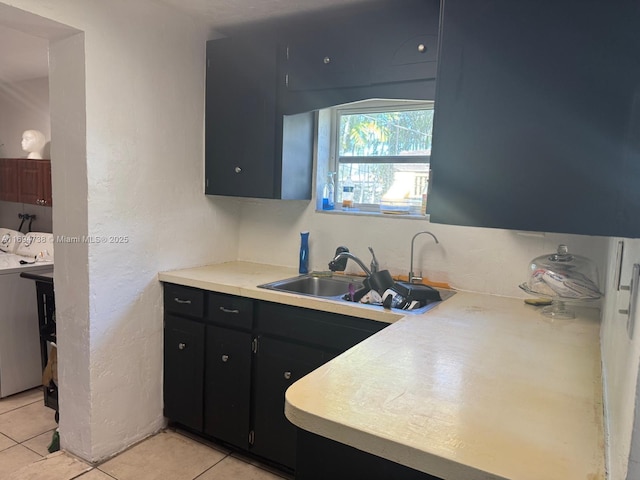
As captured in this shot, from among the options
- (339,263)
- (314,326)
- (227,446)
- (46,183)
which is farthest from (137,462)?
(46,183)

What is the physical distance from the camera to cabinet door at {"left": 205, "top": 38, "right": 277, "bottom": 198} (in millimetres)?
2508

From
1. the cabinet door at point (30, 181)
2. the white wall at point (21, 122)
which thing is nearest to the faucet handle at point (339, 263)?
the cabinet door at point (30, 181)

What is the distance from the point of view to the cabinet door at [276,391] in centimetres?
207

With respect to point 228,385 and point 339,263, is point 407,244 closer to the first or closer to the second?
point 339,263

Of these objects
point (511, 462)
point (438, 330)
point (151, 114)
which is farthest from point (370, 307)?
point (151, 114)

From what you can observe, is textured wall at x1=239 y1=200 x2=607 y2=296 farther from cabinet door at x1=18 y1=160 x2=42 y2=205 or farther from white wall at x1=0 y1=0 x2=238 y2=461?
cabinet door at x1=18 y1=160 x2=42 y2=205

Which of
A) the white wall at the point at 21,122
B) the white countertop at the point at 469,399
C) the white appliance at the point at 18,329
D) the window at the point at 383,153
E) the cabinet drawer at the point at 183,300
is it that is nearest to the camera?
the white countertop at the point at 469,399

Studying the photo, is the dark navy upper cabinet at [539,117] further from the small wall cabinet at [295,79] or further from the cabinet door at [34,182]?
the cabinet door at [34,182]

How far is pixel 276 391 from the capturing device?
2.15 m

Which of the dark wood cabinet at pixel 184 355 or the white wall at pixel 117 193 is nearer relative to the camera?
the white wall at pixel 117 193

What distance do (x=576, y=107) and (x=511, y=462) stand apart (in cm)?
63

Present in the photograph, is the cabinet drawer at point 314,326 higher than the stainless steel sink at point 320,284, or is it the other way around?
the stainless steel sink at point 320,284

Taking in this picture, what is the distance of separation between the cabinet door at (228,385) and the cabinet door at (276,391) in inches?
2.7

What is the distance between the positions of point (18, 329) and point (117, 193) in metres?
1.55
